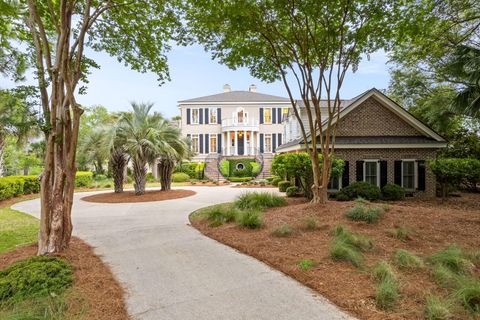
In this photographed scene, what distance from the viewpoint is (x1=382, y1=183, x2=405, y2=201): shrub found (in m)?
12.9

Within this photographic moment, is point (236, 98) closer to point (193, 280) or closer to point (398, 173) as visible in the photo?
point (398, 173)

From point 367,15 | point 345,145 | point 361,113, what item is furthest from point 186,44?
point 361,113

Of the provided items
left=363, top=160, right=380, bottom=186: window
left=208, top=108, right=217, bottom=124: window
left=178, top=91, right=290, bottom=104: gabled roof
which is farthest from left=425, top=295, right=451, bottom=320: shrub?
left=178, top=91, right=290, bottom=104: gabled roof

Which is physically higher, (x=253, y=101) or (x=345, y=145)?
(x=253, y=101)

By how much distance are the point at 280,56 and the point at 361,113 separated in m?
7.13

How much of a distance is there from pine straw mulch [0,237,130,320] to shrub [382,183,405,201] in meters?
12.7

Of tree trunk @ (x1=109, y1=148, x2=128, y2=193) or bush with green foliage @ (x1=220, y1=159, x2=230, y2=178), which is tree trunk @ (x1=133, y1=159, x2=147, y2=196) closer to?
tree trunk @ (x1=109, y1=148, x2=128, y2=193)

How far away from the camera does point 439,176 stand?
1289cm

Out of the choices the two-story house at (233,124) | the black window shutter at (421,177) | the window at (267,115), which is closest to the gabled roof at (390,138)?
the black window shutter at (421,177)

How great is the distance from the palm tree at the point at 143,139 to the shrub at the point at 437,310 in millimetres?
12498

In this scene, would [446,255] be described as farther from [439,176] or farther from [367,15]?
[439,176]

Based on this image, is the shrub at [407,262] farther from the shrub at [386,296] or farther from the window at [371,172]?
the window at [371,172]

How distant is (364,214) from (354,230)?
1.01m

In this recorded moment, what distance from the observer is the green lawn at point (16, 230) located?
6.33m
